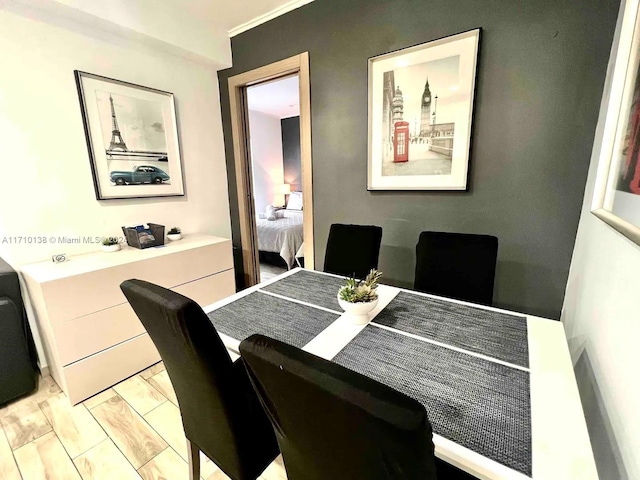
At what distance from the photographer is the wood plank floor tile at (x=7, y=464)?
1309mm

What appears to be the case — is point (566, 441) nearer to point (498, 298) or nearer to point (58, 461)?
point (498, 298)

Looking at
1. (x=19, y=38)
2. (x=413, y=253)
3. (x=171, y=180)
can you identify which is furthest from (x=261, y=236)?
(x=19, y=38)

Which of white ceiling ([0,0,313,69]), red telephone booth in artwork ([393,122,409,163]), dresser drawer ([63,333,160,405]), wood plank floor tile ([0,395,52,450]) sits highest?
white ceiling ([0,0,313,69])

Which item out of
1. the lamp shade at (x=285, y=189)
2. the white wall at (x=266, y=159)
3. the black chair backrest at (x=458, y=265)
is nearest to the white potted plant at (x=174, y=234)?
the black chair backrest at (x=458, y=265)

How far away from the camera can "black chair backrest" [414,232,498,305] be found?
1.49 meters

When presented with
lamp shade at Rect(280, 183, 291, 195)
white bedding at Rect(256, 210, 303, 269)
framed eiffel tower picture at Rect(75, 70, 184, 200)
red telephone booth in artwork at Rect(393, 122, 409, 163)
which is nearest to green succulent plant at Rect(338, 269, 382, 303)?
red telephone booth in artwork at Rect(393, 122, 409, 163)

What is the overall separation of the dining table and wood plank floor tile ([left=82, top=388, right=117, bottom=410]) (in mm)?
1115

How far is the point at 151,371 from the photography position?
6.64 feet

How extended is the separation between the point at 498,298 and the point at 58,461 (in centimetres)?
248

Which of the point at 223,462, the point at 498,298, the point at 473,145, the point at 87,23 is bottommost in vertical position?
the point at 223,462

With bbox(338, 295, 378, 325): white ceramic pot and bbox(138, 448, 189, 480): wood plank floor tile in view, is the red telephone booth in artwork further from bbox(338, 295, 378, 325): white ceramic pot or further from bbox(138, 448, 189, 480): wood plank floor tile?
bbox(138, 448, 189, 480): wood plank floor tile

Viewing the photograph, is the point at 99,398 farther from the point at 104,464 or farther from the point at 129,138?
the point at 129,138

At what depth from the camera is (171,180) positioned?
2.55 m

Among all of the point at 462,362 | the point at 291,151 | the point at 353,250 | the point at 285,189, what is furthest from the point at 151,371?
the point at 291,151
